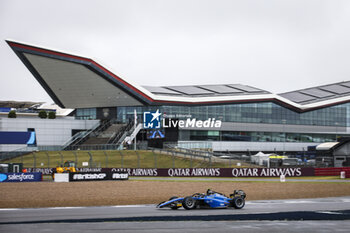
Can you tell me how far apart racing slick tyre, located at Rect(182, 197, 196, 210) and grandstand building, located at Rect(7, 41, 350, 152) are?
183 feet

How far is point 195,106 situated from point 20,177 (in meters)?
Result: 49.2

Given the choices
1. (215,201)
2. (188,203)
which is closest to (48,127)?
(188,203)

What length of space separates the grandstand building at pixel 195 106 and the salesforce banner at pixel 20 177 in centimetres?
3516

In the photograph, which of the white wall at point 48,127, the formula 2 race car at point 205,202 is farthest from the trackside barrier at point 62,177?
the white wall at point 48,127

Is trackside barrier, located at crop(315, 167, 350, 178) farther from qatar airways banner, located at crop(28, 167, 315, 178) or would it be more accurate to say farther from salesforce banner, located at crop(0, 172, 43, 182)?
salesforce banner, located at crop(0, 172, 43, 182)

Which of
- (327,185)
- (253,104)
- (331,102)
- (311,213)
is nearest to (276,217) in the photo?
(311,213)

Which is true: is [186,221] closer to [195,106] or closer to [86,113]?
[195,106]

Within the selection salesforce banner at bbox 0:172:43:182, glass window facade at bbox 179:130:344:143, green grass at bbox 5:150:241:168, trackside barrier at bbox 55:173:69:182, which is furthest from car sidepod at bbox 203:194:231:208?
glass window facade at bbox 179:130:344:143

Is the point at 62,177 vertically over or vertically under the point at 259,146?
under

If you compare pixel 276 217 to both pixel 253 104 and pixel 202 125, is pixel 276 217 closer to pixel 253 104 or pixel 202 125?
pixel 202 125

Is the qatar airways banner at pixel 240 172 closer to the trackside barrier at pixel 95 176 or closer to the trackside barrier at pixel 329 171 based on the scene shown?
the trackside barrier at pixel 329 171

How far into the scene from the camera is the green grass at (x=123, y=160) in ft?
200

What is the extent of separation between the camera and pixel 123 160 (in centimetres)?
6494

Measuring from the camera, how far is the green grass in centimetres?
6087
